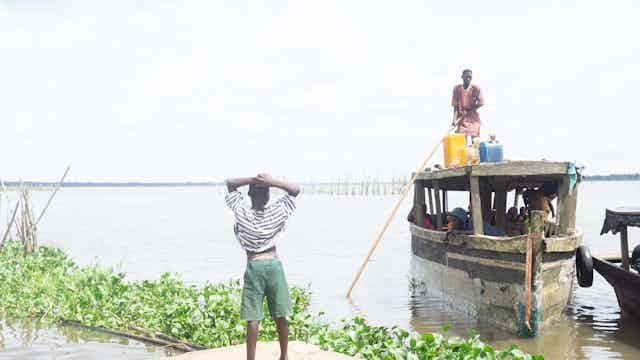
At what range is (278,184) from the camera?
532cm

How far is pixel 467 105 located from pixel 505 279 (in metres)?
4.23

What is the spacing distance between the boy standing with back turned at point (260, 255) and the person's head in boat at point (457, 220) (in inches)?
263

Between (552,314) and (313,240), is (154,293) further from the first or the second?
(313,240)

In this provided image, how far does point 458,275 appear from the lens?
1053cm

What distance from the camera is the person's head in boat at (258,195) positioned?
5.30 metres

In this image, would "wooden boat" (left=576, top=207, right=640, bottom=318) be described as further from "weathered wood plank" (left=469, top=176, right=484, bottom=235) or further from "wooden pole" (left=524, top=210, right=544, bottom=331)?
"weathered wood plank" (left=469, top=176, right=484, bottom=235)

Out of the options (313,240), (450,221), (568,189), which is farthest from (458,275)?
(313,240)

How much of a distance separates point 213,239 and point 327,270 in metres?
12.2

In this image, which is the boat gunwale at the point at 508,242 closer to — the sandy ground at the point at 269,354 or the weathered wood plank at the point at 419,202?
the weathered wood plank at the point at 419,202

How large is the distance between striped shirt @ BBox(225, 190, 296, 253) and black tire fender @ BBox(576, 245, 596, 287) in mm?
7685

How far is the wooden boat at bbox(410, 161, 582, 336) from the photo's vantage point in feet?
28.9

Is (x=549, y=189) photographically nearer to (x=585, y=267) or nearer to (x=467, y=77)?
(x=585, y=267)

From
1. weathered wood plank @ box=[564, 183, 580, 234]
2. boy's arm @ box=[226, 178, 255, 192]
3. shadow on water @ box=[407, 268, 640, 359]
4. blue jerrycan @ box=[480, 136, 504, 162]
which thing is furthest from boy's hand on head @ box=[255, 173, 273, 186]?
weathered wood plank @ box=[564, 183, 580, 234]

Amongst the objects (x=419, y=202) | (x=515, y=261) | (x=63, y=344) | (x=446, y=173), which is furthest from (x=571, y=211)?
(x=63, y=344)
